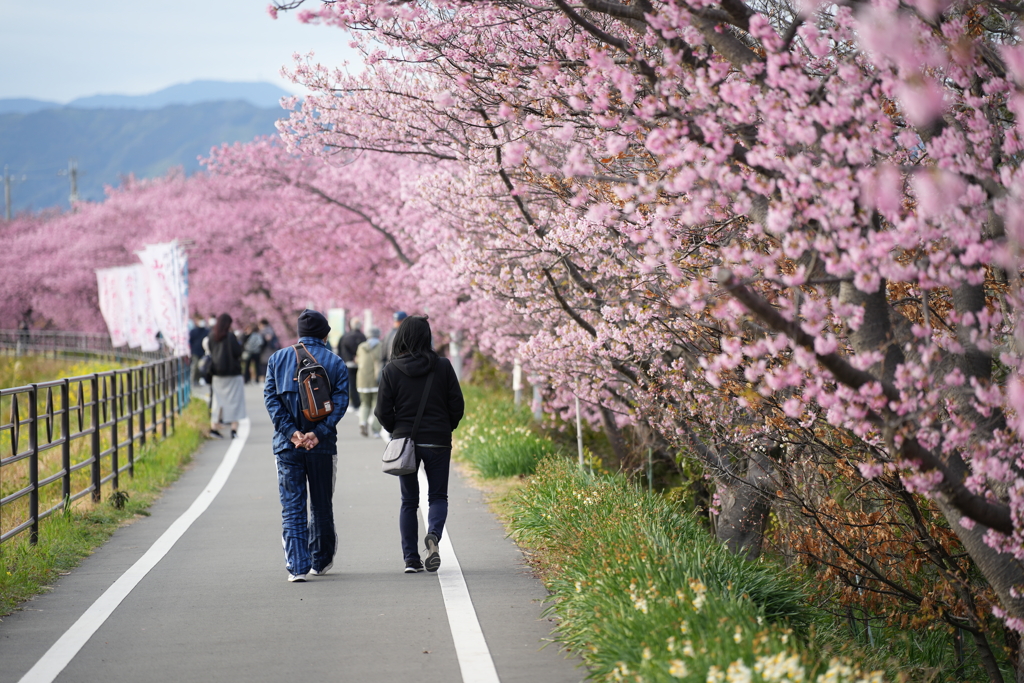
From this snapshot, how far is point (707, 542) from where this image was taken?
6707 millimetres

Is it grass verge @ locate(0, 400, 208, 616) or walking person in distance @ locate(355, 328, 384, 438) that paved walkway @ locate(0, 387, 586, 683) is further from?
walking person in distance @ locate(355, 328, 384, 438)

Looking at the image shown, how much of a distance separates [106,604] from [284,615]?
1226 millimetres

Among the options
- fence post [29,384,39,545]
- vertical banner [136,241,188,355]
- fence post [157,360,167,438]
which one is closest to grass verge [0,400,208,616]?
fence post [29,384,39,545]

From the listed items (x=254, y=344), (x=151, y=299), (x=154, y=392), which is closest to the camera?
(x=154, y=392)

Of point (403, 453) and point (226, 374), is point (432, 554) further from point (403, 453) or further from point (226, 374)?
point (226, 374)

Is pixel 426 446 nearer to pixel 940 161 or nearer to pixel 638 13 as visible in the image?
pixel 638 13

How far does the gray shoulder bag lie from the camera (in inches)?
293

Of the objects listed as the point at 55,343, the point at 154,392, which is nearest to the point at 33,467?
the point at 154,392

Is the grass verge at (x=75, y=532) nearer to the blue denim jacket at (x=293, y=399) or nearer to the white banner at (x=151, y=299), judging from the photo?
the blue denim jacket at (x=293, y=399)

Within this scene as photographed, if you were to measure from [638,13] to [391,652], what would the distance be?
3470 mm

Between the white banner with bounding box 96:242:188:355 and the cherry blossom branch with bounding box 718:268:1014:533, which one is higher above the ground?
the white banner with bounding box 96:242:188:355

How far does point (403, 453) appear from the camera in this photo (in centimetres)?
745

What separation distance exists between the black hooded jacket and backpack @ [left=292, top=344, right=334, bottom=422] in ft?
1.59

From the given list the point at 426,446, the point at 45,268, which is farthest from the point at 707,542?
the point at 45,268
